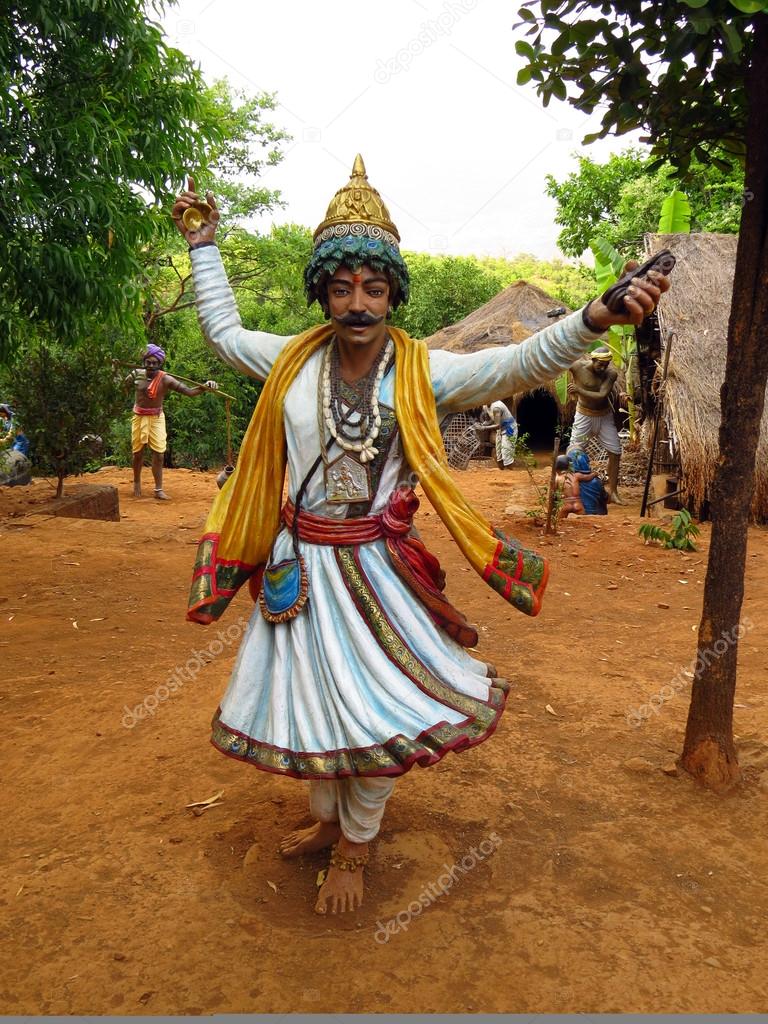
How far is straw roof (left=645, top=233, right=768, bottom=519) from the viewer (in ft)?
30.3

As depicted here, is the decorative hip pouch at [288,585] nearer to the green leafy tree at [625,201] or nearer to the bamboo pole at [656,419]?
the bamboo pole at [656,419]

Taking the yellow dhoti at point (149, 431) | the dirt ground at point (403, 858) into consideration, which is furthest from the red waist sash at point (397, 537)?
the yellow dhoti at point (149, 431)

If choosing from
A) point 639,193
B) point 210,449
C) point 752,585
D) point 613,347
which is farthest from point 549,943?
point 639,193

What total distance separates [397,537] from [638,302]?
1.00 meters

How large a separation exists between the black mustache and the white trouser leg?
141 cm

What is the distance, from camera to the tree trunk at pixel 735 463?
3.12 meters

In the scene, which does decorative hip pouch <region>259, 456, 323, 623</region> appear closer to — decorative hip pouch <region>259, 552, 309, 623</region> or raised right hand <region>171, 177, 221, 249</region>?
decorative hip pouch <region>259, 552, 309, 623</region>

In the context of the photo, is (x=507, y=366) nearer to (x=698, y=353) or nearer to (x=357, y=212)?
(x=357, y=212)

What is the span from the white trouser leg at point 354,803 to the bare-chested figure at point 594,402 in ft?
28.5

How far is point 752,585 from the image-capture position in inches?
250

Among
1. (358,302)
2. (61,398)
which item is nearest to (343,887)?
(358,302)

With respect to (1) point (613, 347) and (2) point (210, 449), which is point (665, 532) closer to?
(1) point (613, 347)

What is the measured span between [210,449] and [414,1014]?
1555 cm

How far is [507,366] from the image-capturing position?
8.23ft
